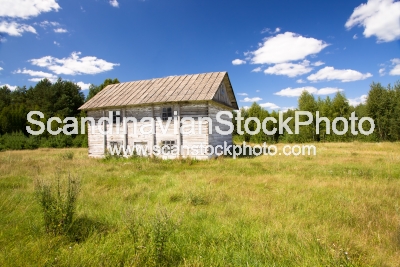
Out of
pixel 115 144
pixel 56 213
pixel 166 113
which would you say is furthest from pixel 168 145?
pixel 56 213

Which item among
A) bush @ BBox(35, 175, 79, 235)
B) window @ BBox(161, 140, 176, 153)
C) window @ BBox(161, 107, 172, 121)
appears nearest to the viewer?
bush @ BBox(35, 175, 79, 235)

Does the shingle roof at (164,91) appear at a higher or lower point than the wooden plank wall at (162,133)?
higher

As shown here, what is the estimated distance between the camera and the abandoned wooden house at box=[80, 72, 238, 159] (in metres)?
15.2

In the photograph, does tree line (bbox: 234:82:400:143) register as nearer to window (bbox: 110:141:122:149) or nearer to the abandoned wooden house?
the abandoned wooden house

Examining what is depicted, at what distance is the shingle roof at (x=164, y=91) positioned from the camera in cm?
1545

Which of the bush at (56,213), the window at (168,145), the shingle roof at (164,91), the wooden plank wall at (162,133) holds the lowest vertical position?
the bush at (56,213)

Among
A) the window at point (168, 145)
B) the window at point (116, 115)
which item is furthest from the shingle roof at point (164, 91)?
the window at point (168, 145)

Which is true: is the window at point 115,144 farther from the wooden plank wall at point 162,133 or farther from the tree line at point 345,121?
the tree line at point 345,121

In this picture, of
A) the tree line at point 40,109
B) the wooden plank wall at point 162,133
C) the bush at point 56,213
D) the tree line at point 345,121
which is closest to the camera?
the bush at point 56,213

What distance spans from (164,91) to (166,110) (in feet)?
6.13

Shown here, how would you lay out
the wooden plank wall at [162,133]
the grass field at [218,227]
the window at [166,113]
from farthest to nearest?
the window at [166,113]
the wooden plank wall at [162,133]
the grass field at [218,227]

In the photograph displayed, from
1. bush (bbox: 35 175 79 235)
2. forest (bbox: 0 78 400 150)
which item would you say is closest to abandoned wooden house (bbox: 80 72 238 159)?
bush (bbox: 35 175 79 235)

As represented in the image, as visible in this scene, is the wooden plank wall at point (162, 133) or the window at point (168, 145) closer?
the wooden plank wall at point (162, 133)

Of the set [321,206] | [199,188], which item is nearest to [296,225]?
[321,206]
